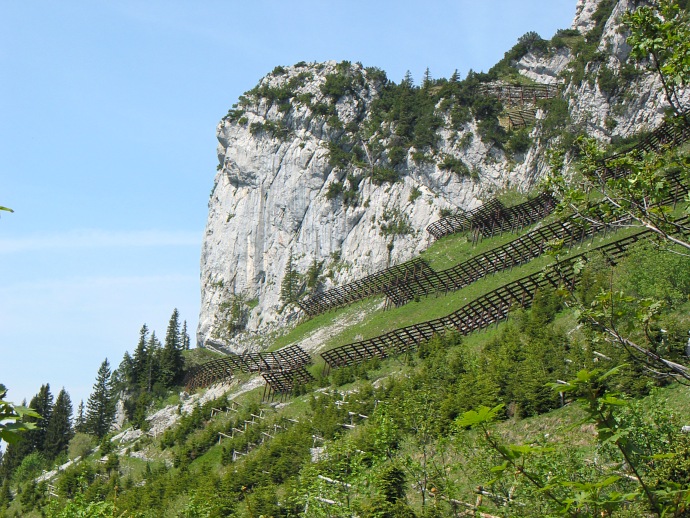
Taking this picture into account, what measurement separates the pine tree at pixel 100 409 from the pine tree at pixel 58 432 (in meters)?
2.57

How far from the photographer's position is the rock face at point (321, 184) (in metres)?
73.1

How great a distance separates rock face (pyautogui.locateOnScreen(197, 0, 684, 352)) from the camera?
73.1 meters

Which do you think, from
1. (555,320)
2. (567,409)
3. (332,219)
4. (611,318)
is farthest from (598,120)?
(611,318)

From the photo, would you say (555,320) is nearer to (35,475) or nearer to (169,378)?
(35,475)

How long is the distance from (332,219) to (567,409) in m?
64.4

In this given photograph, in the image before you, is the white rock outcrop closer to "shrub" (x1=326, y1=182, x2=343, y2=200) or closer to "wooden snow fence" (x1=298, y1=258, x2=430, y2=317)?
"shrub" (x1=326, y1=182, x2=343, y2=200)

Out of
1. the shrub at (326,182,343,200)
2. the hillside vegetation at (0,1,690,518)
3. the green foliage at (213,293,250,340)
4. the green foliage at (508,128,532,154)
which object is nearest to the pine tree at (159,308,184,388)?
the hillside vegetation at (0,1,690,518)

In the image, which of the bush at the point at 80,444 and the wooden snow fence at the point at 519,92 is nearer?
the bush at the point at 80,444

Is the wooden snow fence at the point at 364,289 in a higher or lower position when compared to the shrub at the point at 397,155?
lower

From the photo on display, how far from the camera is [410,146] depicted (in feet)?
267

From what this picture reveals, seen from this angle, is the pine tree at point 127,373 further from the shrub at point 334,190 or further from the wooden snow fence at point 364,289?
the shrub at point 334,190

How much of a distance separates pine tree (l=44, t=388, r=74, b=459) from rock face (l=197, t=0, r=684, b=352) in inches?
812

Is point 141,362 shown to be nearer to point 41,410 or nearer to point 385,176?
point 41,410

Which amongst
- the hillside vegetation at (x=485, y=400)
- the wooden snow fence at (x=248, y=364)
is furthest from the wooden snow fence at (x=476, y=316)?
the wooden snow fence at (x=248, y=364)
